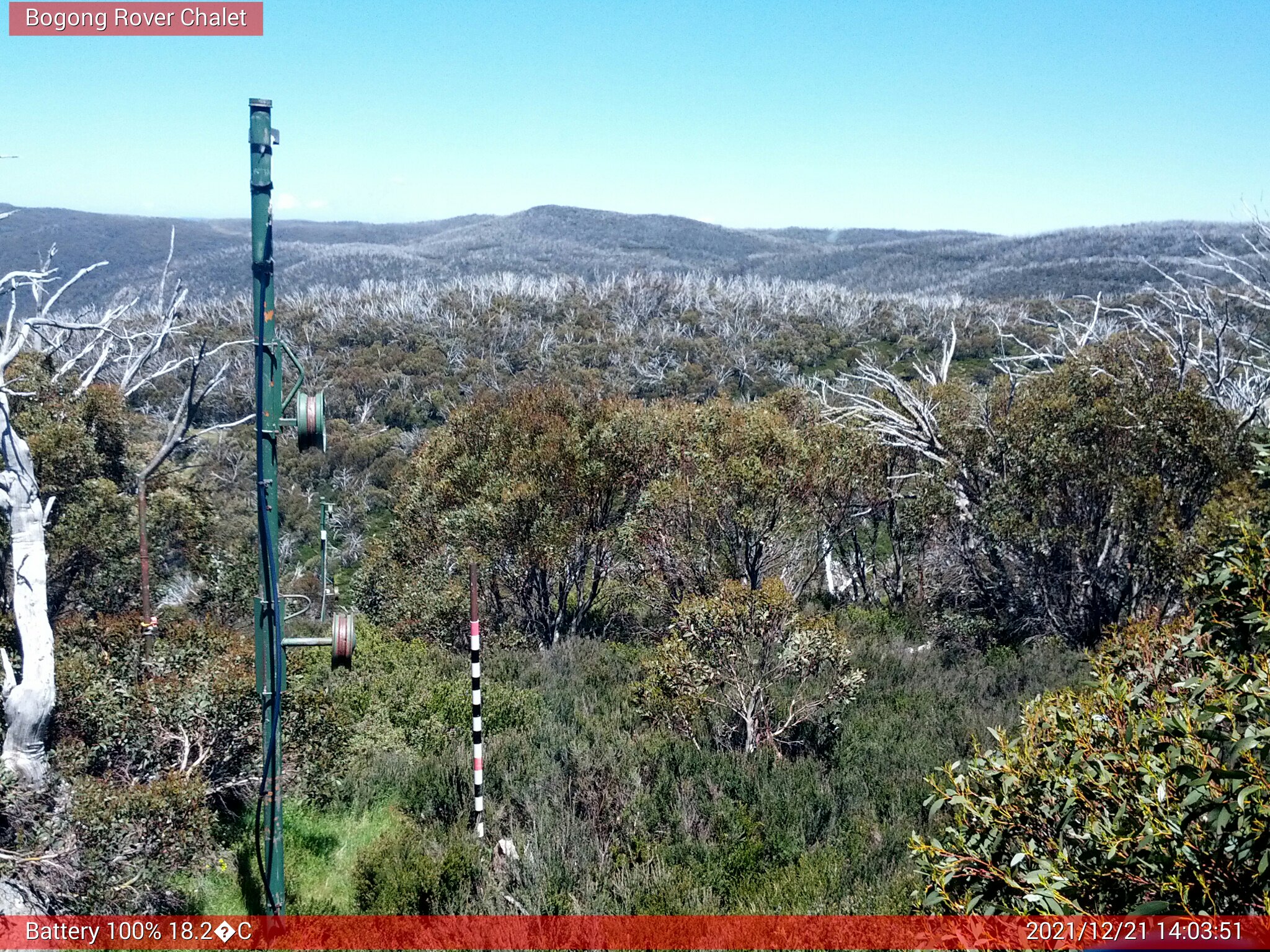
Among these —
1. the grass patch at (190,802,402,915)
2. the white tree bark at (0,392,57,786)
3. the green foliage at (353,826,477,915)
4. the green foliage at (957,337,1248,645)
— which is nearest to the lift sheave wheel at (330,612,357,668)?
the green foliage at (353,826,477,915)

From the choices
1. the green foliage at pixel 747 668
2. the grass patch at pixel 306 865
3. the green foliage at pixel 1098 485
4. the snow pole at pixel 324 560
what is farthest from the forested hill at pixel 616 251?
the grass patch at pixel 306 865

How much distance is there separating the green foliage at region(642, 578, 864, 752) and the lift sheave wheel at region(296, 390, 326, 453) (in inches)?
183

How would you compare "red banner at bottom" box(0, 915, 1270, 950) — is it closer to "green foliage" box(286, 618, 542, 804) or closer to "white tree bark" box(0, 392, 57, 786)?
"white tree bark" box(0, 392, 57, 786)

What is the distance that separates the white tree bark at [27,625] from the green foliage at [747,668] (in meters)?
4.87

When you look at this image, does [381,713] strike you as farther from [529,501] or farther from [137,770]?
[529,501]

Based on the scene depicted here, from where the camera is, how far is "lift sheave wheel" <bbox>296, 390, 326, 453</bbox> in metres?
4.70

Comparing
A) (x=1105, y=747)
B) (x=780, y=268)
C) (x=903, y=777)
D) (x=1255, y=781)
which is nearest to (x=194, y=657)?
(x=903, y=777)

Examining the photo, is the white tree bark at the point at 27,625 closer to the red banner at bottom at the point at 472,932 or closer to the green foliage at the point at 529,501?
the red banner at bottom at the point at 472,932

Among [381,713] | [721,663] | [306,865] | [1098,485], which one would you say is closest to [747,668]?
[721,663]

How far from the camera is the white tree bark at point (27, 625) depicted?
22.1ft

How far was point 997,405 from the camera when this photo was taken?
13.3 meters

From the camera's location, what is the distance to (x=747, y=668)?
8617 millimetres

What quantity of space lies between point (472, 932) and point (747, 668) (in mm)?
3846

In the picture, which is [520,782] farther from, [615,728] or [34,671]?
[34,671]
